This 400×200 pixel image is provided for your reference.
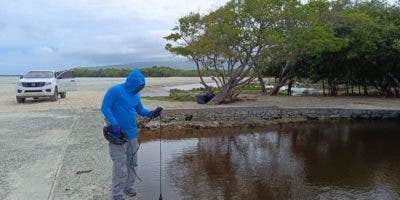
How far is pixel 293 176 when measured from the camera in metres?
9.24

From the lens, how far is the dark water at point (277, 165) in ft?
26.7

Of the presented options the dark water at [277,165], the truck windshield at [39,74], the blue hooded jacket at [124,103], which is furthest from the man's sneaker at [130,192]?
the truck windshield at [39,74]

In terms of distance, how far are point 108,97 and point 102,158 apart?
11.5 ft

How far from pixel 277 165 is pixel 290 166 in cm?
29

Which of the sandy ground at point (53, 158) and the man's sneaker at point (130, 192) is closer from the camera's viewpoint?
the man's sneaker at point (130, 192)

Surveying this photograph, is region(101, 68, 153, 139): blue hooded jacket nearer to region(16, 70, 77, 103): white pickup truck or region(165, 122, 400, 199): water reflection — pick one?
region(165, 122, 400, 199): water reflection

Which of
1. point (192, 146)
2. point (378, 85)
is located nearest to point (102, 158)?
point (192, 146)

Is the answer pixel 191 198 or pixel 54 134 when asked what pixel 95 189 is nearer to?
pixel 191 198

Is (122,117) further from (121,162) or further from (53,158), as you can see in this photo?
(53,158)

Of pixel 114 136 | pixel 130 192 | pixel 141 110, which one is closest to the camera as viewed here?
pixel 114 136

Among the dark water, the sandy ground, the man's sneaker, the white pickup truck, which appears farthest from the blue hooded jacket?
the white pickup truck

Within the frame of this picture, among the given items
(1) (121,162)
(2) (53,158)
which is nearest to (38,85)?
(2) (53,158)

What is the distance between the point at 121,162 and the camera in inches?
239

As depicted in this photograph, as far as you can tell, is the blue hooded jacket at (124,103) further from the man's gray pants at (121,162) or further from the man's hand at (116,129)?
the man's gray pants at (121,162)
